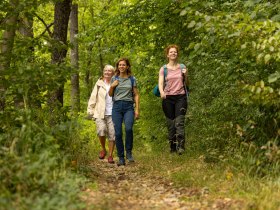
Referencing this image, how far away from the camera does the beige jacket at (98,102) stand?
9.58 metres

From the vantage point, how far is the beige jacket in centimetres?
958

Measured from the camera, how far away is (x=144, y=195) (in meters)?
5.96

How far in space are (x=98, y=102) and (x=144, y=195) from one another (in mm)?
4028

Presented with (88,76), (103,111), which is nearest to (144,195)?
(103,111)

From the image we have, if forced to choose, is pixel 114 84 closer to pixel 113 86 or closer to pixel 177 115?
pixel 113 86

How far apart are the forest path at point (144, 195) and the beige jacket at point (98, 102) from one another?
2.10 m

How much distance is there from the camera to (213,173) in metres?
6.83

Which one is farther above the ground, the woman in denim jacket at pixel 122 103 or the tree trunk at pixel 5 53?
the tree trunk at pixel 5 53

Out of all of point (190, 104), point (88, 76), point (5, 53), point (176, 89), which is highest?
point (88, 76)

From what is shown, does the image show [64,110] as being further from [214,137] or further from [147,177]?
[214,137]

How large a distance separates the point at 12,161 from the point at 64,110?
300 cm

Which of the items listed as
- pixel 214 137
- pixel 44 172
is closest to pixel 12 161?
pixel 44 172

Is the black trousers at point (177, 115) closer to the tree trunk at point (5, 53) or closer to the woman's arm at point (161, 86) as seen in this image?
the woman's arm at point (161, 86)

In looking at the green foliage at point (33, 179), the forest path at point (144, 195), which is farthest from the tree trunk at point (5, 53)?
the forest path at point (144, 195)
